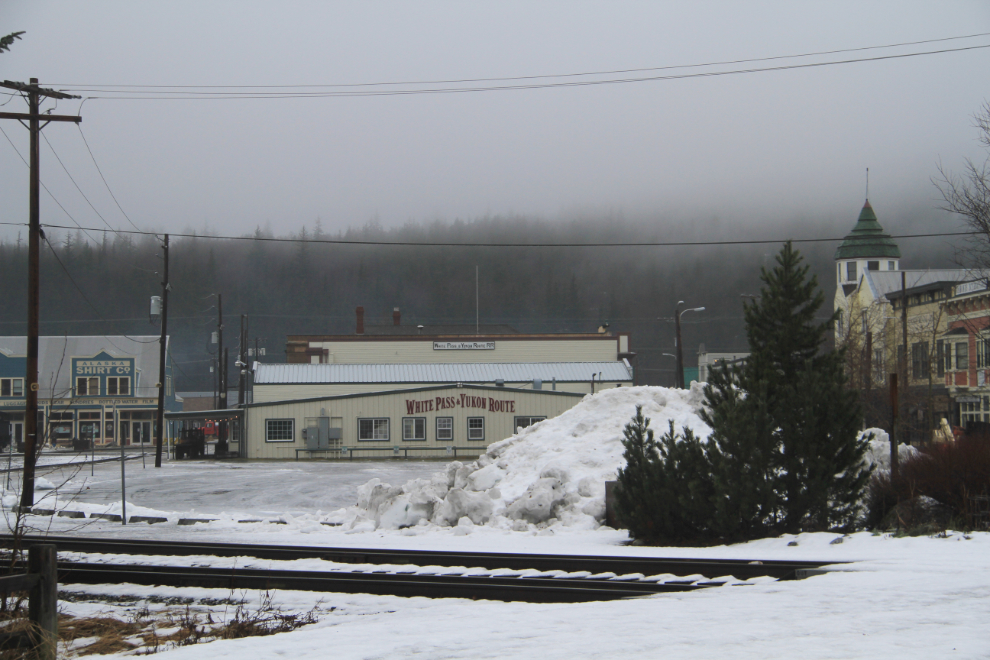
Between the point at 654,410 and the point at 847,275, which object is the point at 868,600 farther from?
the point at 847,275

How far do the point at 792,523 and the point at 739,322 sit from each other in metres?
123

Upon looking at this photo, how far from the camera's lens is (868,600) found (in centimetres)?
850

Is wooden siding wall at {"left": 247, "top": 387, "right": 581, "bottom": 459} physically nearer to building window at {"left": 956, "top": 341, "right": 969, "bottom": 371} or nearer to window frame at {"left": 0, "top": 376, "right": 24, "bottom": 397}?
building window at {"left": 956, "top": 341, "right": 969, "bottom": 371}

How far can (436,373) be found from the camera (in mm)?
56719

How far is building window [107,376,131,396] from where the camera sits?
71250mm

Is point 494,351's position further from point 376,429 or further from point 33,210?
point 33,210

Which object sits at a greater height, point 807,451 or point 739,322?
point 739,322

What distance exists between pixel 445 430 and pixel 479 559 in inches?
1384

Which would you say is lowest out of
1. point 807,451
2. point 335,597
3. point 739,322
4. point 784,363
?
point 335,597

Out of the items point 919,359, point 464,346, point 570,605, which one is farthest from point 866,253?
point 570,605

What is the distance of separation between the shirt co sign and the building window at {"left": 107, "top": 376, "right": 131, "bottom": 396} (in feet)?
84.7

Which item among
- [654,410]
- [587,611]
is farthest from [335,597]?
[654,410]

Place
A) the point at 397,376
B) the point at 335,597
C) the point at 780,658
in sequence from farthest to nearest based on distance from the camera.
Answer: the point at 397,376 → the point at 335,597 → the point at 780,658

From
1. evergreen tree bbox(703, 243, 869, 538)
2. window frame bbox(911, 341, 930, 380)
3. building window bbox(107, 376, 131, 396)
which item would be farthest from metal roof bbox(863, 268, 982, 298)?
building window bbox(107, 376, 131, 396)
